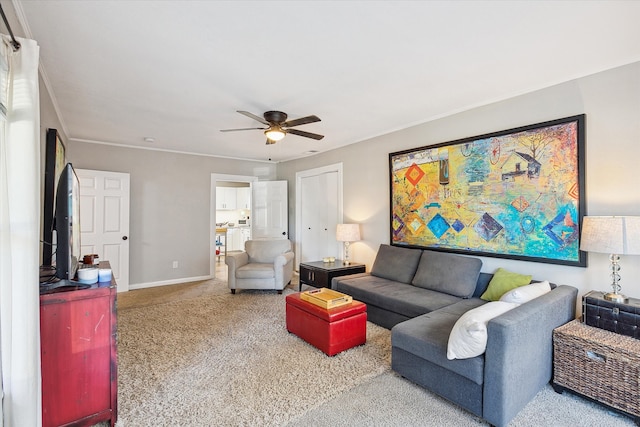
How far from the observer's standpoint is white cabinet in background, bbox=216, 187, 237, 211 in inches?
345

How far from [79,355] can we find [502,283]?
3.26m

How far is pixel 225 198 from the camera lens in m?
8.85

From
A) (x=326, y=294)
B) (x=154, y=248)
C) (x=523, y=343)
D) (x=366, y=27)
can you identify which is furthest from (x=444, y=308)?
(x=154, y=248)

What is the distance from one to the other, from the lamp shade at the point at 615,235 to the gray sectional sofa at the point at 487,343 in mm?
442

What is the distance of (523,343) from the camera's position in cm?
185

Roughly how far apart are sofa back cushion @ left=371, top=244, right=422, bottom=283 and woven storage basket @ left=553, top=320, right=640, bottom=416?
1629 mm

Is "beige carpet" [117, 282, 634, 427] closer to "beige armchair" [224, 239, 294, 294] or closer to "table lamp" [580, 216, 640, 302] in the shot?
"table lamp" [580, 216, 640, 302]

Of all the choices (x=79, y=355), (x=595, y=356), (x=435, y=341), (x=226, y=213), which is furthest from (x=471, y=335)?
(x=226, y=213)

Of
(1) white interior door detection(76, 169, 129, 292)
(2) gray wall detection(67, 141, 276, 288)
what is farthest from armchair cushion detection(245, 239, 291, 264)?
(1) white interior door detection(76, 169, 129, 292)

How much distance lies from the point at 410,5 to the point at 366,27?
0.98 ft

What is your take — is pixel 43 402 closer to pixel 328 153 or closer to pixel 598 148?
pixel 598 148

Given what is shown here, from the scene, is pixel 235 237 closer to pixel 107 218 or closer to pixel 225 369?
pixel 107 218

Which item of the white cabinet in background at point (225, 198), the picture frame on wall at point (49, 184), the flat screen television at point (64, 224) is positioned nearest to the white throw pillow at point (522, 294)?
the flat screen television at point (64, 224)

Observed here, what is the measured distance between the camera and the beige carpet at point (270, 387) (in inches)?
74.9
